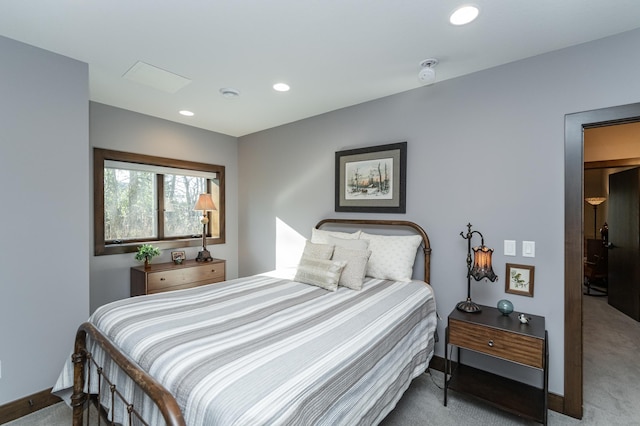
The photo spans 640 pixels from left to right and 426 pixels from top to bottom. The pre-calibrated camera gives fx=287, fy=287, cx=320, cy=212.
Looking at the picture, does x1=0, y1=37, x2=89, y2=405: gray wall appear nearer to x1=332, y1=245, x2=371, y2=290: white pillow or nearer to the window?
the window

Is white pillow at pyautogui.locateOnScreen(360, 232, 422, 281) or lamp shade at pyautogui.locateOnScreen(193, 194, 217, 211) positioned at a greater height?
lamp shade at pyautogui.locateOnScreen(193, 194, 217, 211)

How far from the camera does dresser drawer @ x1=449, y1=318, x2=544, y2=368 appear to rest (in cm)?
186

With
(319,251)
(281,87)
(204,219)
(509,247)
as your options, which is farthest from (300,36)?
(204,219)

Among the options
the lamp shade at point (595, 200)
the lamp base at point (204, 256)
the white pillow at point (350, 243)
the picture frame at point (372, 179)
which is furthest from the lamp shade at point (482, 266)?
the lamp shade at point (595, 200)

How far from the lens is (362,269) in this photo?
244cm

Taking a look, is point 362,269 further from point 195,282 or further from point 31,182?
point 31,182

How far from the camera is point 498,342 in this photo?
A: 6.49ft

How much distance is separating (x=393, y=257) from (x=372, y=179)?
89cm

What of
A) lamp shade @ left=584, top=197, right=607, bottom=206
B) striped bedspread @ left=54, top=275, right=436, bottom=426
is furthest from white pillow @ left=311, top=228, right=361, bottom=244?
lamp shade @ left=584, top=197, right=607, bottom=206

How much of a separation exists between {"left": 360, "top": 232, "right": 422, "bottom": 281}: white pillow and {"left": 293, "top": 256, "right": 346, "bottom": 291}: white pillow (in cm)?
42

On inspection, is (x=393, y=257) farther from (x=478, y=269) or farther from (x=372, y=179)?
(x=372, y=179)

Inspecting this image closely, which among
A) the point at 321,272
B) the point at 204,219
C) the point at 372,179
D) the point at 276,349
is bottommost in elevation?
the point at 276,349

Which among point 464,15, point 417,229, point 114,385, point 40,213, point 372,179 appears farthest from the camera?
point 372,179

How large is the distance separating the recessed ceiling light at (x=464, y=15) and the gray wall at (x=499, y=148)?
801mm
